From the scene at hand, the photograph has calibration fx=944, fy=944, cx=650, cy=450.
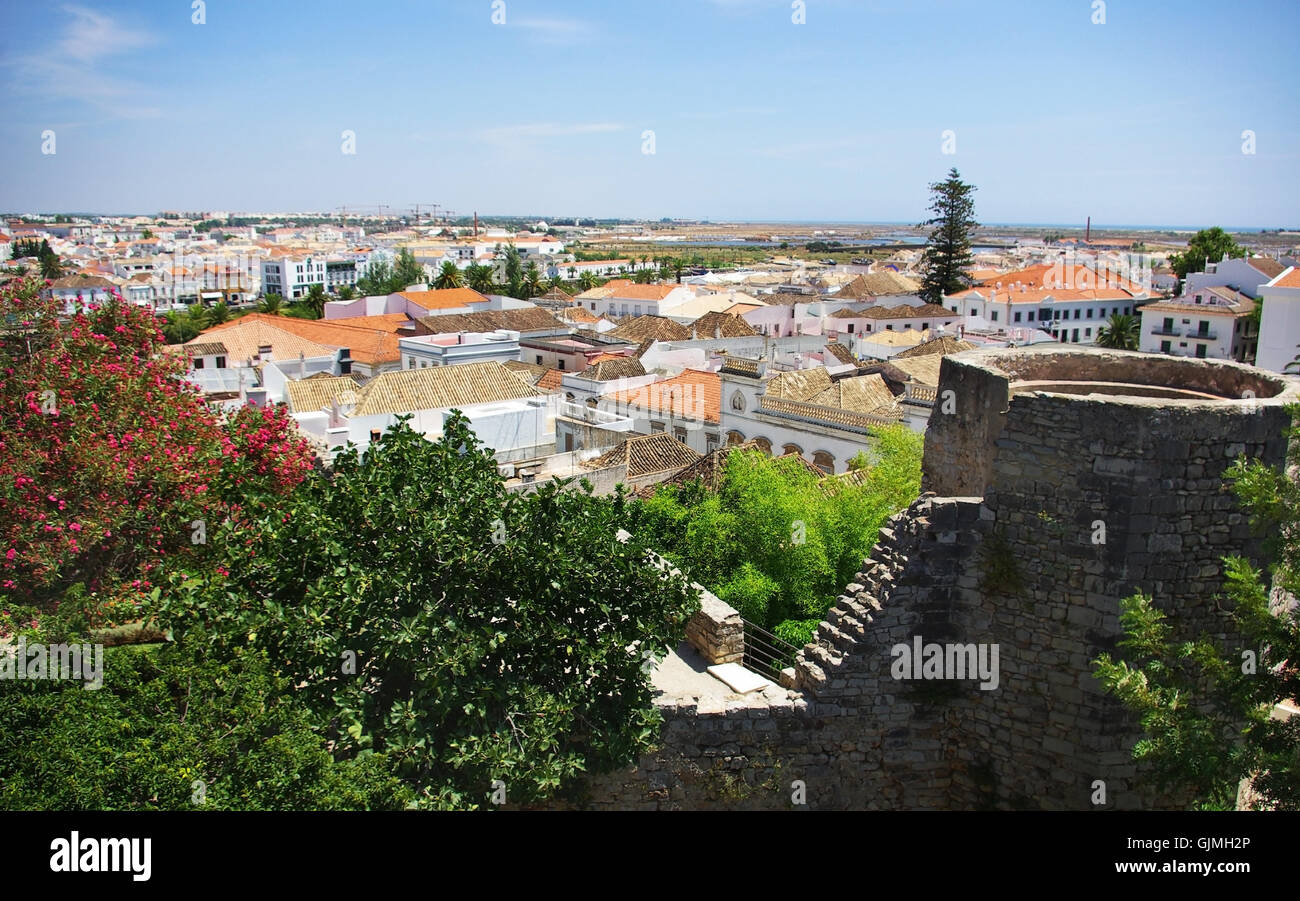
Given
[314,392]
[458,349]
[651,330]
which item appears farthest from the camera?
[651,330]

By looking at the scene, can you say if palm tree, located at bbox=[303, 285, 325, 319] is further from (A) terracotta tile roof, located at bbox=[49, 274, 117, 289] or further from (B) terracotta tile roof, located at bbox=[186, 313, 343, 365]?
(B) terracotta tile roof, located at bbox=[186, 313, 343, 365]

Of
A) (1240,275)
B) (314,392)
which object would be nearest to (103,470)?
(314,392)

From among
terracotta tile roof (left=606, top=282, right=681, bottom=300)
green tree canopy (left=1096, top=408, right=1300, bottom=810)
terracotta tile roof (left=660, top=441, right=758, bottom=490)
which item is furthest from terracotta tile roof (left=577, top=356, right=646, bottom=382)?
terracotta tile roof (left=606, top=282, right=681, bottom=300)

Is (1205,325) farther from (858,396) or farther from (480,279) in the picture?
(480,279)

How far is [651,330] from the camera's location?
5009 cm

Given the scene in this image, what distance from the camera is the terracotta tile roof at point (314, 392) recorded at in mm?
28359

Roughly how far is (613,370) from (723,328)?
46.0 ft

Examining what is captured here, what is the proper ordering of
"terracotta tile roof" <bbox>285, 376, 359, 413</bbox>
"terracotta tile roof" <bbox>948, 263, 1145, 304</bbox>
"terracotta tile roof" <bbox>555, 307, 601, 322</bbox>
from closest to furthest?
"terracotta tile roof" <bbox>285, 376, 359, 413</bbox>, "terracotta tile roof" <bbox>555, 307, 601, 322</bbox>, "terracotta tile roof" <bbox>948, 263, 1145, 304</bbox>

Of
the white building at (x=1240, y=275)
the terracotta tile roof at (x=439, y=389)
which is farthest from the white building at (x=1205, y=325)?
the terracotta tile roof at (x=439, y=389)

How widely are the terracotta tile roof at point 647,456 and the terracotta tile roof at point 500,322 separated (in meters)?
25.7

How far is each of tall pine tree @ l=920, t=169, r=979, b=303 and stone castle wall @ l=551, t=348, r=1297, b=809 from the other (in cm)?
6084

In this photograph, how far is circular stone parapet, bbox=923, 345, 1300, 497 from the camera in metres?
6.59

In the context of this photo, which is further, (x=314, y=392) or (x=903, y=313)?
(x=903, y=313)

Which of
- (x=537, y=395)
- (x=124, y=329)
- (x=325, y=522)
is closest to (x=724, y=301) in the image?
(x=537, y=395)
